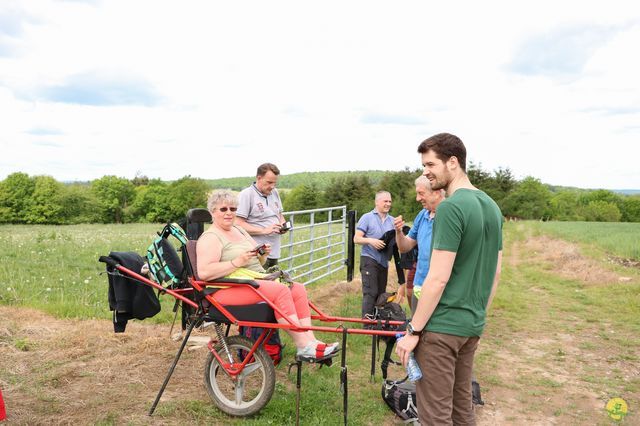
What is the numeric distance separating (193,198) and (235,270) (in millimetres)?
79909

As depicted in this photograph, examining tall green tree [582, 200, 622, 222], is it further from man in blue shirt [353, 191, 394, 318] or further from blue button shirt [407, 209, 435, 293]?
blue button shirt [407, 209, 435, 293]

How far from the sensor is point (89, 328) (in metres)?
6.11

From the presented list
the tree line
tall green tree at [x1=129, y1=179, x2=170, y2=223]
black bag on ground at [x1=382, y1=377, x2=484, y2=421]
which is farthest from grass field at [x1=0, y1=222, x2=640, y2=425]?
tall green tree at [x1=129, y1=179, x2=170, y2=223]

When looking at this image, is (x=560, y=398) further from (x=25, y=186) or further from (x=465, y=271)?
(x=25, y=186)

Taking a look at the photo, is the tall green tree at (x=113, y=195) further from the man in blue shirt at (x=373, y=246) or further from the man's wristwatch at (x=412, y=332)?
the man's wristwatch at (x=412, y=332)

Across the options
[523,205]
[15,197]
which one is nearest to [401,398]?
[523,205]

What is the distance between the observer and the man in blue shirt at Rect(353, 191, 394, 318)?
6301 mm

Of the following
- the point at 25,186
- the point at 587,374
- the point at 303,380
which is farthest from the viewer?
the point at 25,186

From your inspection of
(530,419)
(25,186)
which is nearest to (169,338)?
(530,419)

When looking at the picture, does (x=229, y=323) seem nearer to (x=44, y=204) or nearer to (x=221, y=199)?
(x=221, y=199)

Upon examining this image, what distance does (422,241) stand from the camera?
4.79 metres

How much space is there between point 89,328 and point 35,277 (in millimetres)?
4119

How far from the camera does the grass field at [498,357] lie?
425 cm

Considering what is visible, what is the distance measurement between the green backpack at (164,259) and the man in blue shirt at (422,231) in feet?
6.61
